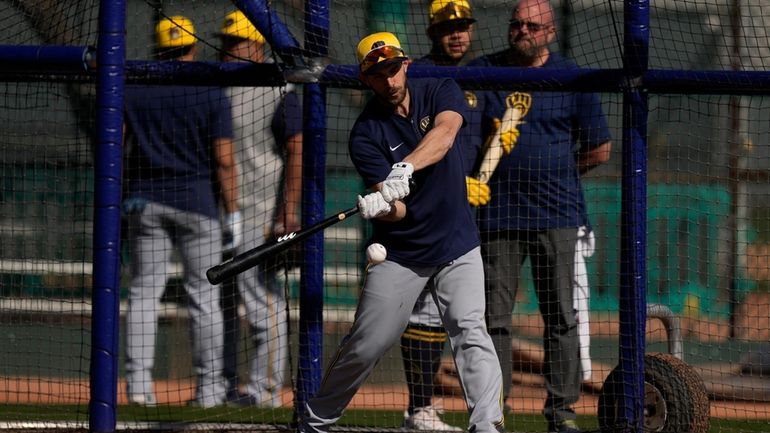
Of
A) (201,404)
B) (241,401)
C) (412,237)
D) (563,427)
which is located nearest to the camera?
(412,237)

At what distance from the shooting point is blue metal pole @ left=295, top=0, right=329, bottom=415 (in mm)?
5453

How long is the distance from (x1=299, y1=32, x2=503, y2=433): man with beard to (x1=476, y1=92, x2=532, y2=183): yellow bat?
0.99 m

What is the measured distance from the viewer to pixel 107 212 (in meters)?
4.93

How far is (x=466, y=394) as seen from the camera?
4609 millimetres

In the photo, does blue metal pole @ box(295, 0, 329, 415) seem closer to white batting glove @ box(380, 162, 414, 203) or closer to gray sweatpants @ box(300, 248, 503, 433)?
gray sweatpants @ box(300, 248, 503, 433)

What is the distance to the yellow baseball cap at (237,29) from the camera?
6629 millimetres

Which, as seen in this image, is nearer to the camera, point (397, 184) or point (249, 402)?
point (397, 184)

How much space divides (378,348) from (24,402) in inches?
121

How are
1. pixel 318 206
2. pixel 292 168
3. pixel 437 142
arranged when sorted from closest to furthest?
1. pixel 437 142
2. pixel 318 206
3. pixel 292 168

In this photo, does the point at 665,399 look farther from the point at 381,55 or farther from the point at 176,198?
the point at 176,198


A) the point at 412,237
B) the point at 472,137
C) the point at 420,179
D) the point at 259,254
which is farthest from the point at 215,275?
the point at 472,137

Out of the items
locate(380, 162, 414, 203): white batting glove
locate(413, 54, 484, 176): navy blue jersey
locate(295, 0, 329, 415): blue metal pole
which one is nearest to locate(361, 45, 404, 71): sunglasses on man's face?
locate(380, 162, 414, 203): white batting glove

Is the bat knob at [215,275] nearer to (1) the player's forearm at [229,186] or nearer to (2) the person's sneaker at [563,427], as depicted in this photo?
(2) the person's sneaker at [563,427]

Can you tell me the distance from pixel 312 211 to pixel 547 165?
1.38 meters
